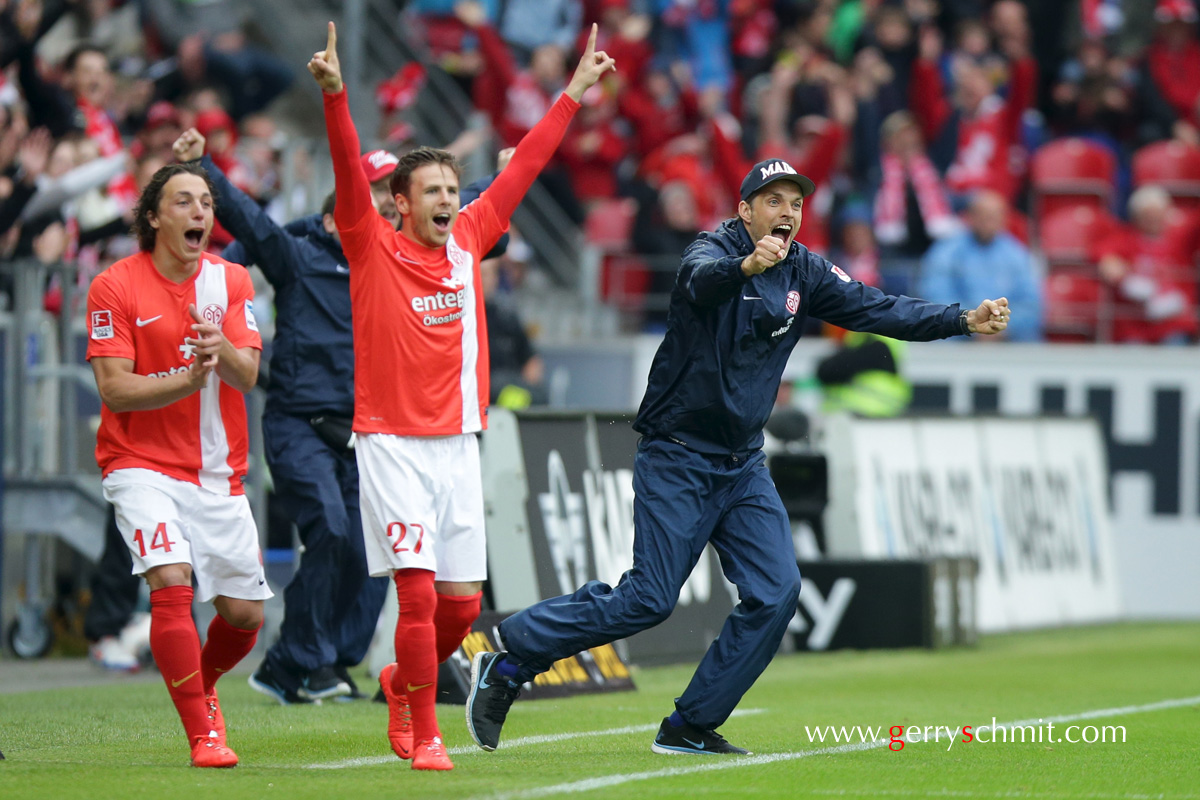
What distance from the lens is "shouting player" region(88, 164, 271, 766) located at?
6527mm

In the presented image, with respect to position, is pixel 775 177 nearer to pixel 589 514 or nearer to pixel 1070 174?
pixel 589 514

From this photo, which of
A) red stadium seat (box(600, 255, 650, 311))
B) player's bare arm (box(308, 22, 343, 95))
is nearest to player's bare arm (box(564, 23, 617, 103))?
player's bare arm (box(308, 22, 343, 95))

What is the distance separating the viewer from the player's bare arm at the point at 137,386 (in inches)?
257

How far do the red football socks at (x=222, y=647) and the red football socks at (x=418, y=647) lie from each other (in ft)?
2.36

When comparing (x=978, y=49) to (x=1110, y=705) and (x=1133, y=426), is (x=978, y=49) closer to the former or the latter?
(x=1133, y=426)

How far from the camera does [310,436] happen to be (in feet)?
29.6

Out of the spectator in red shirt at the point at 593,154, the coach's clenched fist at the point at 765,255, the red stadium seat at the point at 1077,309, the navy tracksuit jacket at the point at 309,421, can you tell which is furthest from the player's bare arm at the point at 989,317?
the spectator in red shirt at the point at 593,154

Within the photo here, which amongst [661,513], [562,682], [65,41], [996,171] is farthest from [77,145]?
[996,171]

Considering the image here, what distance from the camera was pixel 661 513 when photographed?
696 cm

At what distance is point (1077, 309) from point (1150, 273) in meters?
0.81

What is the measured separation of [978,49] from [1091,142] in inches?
64.4

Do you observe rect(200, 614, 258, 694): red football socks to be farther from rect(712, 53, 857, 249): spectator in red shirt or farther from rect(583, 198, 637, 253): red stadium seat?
rect(583, 198, 637, 253): red stadium seat

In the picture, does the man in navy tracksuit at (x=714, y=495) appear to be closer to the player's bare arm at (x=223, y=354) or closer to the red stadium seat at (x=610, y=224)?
the player's bare arm at (x=223, y=354)

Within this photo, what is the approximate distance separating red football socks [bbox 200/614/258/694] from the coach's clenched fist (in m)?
2.33
